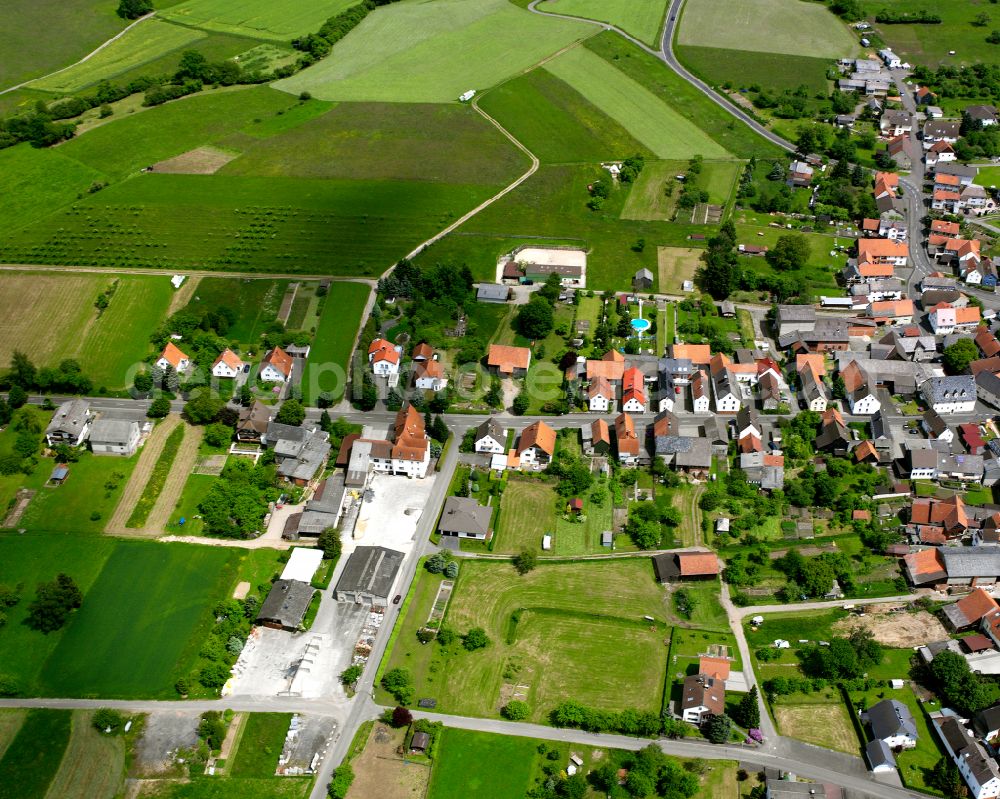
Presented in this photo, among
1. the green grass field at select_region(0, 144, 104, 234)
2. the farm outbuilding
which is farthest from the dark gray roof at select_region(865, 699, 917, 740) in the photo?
the green grass field at select_region(0, 144, 104, 234)

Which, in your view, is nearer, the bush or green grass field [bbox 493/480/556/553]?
the bush

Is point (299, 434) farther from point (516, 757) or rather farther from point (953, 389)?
point (953, 389)

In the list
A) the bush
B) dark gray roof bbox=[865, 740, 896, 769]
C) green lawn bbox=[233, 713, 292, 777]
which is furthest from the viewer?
the bush

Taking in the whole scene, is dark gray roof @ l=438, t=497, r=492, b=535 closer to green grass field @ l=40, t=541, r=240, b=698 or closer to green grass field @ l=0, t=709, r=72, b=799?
green grass field @ l=40, t=541, r=240, b=698

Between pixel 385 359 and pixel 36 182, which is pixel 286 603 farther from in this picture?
pixel 36 182

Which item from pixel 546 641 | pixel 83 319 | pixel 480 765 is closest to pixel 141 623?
pixel 480 765

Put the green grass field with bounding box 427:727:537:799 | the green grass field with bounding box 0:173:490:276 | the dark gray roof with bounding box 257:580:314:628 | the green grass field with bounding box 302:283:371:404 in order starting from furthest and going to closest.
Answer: the green grass field with bounding box 0:173:490:276, the green grass field with bounding box 302:283:371:404, the dark gray roof with bounding box 257:580:314:628, the green grass field with bounding box 427:727:537:799
